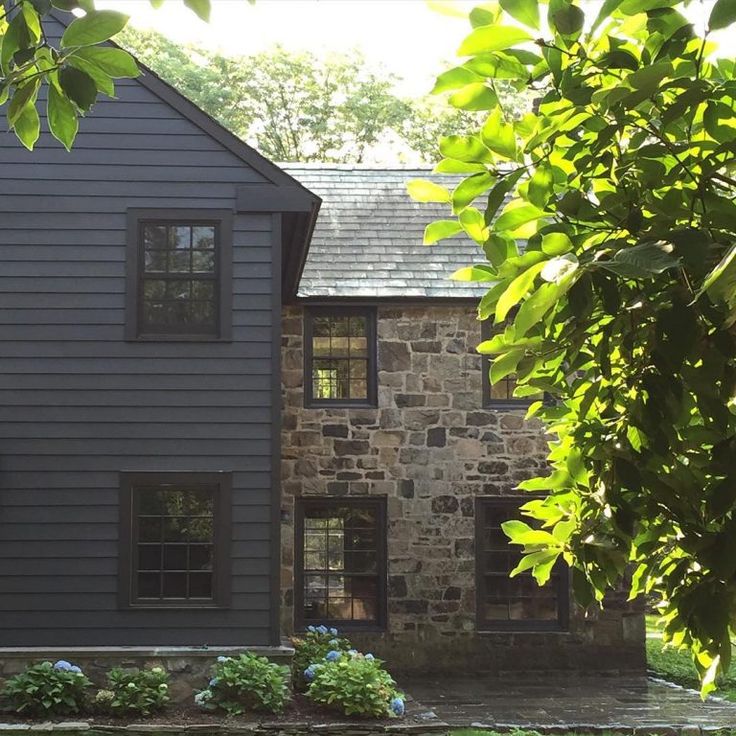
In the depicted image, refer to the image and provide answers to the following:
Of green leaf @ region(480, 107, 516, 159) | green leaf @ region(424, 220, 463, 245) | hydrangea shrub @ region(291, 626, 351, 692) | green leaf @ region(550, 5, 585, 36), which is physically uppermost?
green leaf @ region(550, 5, 585, 36)

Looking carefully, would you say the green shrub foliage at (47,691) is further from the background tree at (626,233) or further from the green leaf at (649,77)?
the green leaf at (649,77)

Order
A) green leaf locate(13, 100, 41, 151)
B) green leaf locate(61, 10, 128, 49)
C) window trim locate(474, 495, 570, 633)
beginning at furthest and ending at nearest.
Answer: window trim locate(474, 495, 570, 633), green leaf locate(13, 100, 41, 151), green leaf locate(61, 10, 128, 49)

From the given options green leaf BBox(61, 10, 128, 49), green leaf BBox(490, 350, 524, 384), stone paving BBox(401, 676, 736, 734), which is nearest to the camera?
green leaf BBox(490, 350, 524, 384)

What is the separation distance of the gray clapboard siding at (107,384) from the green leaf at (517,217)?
31.9 ft

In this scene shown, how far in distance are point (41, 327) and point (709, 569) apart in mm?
10548

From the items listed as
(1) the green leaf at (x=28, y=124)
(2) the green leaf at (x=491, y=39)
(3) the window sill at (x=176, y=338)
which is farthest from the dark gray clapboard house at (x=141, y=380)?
(2) the green leaf at (x=491, y=39)

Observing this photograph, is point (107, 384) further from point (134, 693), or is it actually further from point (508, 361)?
point (508, 361)

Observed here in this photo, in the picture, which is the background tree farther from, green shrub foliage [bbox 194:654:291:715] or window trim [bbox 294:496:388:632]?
window trim [bbox 294:496:388:632]

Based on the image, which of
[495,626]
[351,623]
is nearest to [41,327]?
[351,623]

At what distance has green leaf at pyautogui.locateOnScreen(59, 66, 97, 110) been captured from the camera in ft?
6.57

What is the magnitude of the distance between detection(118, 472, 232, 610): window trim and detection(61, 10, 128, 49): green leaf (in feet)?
31.7

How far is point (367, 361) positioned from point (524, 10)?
13309 mm

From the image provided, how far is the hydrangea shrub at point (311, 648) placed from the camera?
11703 millimetres

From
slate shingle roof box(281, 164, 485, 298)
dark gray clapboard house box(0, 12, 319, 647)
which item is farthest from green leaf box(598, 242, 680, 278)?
Answer: slate shingle roof box(281, 164, 485, 298)
